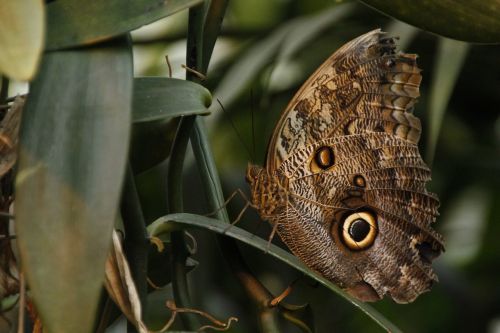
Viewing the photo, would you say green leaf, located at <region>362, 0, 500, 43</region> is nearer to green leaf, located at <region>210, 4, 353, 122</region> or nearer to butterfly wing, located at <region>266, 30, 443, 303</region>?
butterfly wing, located at <region>266, 30, 443, 303</region>

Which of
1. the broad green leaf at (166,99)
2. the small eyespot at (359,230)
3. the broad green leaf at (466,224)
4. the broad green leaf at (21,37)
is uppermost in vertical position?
the broad green leaf at (21,37)

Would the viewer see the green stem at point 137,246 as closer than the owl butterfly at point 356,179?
Yes

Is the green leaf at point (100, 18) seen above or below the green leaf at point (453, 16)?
above

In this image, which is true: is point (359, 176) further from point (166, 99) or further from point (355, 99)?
point (166, 99)

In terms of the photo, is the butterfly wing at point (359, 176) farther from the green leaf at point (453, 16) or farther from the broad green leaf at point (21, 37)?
→ the broad green leaf at point (21, 37)

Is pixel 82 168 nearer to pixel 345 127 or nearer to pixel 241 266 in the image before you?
pixel 241 266

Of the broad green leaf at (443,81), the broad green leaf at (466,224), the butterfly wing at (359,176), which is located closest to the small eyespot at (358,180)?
the butterfly wing at (359,176)
